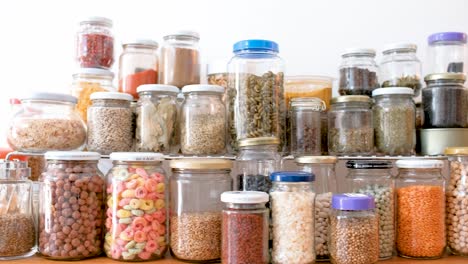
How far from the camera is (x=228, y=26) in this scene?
1654 mm

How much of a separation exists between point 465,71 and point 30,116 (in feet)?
4.25

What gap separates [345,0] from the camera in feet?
5.46

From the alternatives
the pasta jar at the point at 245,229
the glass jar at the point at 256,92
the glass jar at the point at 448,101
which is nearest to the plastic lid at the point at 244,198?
the pasta jar at the point at 245,229

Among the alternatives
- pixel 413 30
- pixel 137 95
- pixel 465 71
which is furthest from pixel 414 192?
pixel 137 95

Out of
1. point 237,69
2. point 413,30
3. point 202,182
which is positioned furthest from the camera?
point 413,30

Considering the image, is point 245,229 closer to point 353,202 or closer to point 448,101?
point 353,202

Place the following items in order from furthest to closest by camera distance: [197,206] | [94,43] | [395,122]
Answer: [94,43] < [395,122] < [197,206]

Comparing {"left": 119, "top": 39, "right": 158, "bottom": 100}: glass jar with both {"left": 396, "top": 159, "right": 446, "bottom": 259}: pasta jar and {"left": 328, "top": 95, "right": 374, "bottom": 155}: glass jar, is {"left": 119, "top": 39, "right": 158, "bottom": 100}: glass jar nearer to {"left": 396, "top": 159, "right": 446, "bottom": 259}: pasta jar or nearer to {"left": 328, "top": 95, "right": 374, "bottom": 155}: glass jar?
{"left": 328, "top": 95, "right": 374, "bottom": 155}: glass jar

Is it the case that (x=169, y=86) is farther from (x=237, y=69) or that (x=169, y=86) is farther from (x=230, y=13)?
(x=230, y=13)

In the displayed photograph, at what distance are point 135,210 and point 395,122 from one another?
752 millimetres

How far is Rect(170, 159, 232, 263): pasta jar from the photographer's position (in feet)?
3.93

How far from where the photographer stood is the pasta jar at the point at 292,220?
1157 millimetres

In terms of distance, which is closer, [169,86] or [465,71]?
[169,86]

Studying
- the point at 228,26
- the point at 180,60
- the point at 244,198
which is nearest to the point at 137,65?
the point at 180,60
